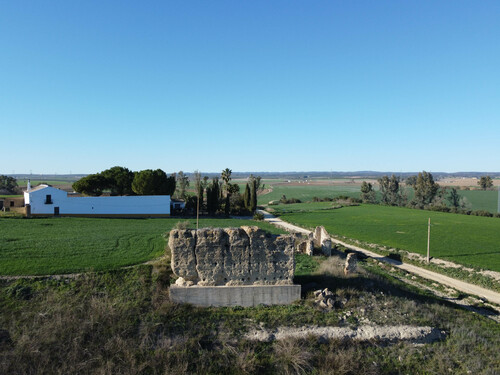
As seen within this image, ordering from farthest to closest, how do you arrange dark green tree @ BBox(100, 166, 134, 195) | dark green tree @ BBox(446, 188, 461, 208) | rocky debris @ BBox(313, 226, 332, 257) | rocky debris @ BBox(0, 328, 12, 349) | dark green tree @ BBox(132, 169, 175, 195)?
dark green tree @ BBox(446, 188, 461, 208) < dark green tree @ BBox(100, 166, 134, 195) < dark green tree @ BBox(132, 169, 175, 195) < rocky debris @ BBox(313, 226, 332, 257) < rocky debris @ BBox(0, 328, 12, 349)

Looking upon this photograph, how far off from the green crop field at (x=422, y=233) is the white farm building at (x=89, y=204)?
59.2 feet

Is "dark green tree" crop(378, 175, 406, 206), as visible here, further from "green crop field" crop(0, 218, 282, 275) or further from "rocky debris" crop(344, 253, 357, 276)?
"rocky debris" crop(344, 253, 357, 276)

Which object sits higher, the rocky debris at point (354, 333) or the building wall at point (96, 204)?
the building wall at point (96, 204)

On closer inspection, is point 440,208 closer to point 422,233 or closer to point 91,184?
point 422,233

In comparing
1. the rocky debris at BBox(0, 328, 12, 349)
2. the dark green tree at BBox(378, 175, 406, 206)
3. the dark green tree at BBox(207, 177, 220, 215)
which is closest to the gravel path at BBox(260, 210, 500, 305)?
the rocky debris at BBox(0, 328, 12, 349)

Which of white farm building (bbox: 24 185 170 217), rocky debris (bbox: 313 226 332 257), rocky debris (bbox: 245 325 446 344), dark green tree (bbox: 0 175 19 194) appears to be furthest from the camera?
dark green tree (bbox: 0 175 19 194)

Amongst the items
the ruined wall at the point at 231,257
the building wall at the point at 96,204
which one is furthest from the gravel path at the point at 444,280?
the building wall at the point at 96,204

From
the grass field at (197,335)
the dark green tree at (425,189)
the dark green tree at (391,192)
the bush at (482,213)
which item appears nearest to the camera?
the grass field at (197,335)

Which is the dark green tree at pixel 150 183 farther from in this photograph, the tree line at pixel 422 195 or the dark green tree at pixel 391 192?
the dark green tree at pixel 391 192

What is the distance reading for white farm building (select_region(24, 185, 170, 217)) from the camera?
38.7 m

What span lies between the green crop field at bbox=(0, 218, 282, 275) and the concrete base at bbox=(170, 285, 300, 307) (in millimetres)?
5630

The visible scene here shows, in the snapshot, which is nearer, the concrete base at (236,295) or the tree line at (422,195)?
the concrete base at (236,295)

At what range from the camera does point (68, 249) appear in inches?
799

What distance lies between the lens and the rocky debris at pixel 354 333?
12188 millimetres
